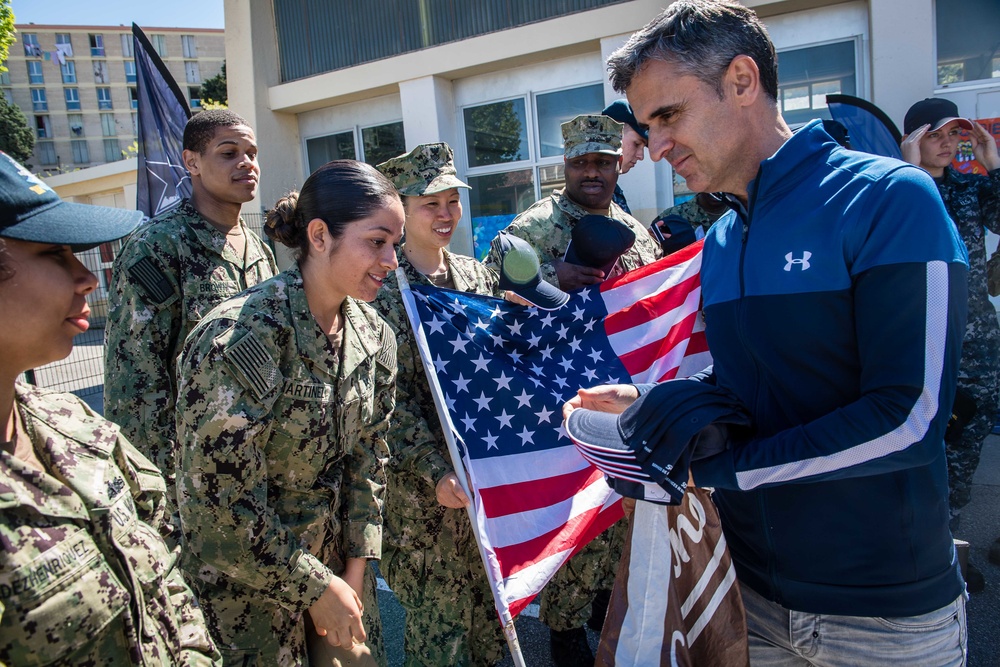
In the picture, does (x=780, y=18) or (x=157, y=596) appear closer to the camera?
(x=157, y=596)

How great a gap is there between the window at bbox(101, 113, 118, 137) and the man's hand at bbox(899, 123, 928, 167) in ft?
Result: 307

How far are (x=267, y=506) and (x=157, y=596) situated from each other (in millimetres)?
533

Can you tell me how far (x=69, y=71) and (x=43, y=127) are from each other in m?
7.56

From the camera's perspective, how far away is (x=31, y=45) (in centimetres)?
7800

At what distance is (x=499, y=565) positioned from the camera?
2.37 metres

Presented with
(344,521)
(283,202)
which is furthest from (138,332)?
(344,521)

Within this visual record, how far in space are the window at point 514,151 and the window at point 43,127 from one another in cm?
8750

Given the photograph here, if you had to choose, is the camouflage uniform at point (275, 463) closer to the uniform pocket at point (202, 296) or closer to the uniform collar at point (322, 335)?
the uniform collar at point (322, 335)

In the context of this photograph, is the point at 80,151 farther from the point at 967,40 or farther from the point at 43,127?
the point at 967,40

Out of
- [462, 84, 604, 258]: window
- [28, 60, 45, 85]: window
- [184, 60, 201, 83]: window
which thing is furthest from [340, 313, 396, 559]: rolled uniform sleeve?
[28, 60, 45, 85]: window

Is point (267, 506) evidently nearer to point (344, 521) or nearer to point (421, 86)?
point (344, 521)

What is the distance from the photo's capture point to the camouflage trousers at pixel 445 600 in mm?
2840

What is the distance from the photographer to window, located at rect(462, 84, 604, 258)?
978cm

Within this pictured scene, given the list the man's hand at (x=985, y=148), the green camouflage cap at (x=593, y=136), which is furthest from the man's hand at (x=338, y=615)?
the man's hand at (x=985, y=148)
